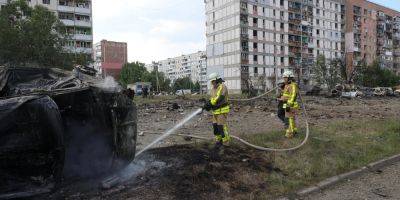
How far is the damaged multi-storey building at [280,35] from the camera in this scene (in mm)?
73688

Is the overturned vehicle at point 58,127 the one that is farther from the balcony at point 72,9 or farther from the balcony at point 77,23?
the balcony at point 72,9

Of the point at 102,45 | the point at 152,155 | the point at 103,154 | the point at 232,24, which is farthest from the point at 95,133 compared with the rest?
the point at 102,45

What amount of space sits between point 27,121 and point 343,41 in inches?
3837

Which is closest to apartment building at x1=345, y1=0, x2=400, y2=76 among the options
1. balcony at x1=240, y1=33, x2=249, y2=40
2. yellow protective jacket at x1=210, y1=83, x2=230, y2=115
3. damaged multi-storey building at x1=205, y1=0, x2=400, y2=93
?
damaged multi-storey building at x1=205, y1=0, x2=400, y2=93

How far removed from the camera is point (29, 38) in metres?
24.0

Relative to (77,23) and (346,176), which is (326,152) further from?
(77,23)

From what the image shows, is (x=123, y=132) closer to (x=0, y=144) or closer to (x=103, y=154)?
(x=103, y=154)

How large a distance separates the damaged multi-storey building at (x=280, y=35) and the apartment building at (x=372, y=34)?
8.7 inches

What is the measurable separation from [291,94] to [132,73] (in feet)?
295

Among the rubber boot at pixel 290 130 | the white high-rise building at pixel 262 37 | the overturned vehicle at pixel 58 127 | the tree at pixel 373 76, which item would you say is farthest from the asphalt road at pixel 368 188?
the tree at pixel 373 76

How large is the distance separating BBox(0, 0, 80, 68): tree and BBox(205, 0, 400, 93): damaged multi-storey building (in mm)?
40710

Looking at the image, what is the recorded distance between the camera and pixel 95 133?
20.1 ft

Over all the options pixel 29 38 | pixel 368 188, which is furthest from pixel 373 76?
pixel 368 188

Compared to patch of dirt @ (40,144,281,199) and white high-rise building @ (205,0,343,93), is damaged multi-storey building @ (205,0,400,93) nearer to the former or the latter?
white high-rise building @ (205,0,343,93)
